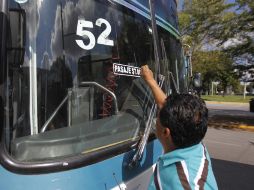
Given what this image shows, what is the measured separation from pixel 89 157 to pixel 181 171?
1.77ft

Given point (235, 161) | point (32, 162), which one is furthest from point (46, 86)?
point (235, 161)

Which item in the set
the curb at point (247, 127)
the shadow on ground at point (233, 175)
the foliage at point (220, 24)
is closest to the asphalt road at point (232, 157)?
the shadow on ground at point (233, 175)

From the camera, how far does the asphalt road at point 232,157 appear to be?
21.6 ft

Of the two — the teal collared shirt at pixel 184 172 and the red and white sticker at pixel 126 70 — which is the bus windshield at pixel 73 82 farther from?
the teal collared shirt at pixel 184 172

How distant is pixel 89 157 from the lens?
202cm

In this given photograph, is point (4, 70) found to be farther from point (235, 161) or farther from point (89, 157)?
point (235, 161)

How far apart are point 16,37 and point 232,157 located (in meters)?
7.60

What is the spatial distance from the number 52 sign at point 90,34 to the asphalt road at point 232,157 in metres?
4.49

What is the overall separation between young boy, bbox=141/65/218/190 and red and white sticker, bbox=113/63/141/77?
0.85m

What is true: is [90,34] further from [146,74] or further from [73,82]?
[146,74]

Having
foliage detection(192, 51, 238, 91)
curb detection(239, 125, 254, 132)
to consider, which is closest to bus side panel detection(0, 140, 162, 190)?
curb detection(239, 125, 254, 132)

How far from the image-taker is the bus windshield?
1927 mm

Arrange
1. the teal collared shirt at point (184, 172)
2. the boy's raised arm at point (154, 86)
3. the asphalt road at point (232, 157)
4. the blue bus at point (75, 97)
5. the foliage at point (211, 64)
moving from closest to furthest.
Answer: the teal collared shirt at point (184, 172) → the blue bus at point (75, 97) → the boy's raised arm at point (154, 86) → the asphalt road at point (232, 157) → the foliage at point (211, 64)

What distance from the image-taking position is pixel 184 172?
1693 millimetres
